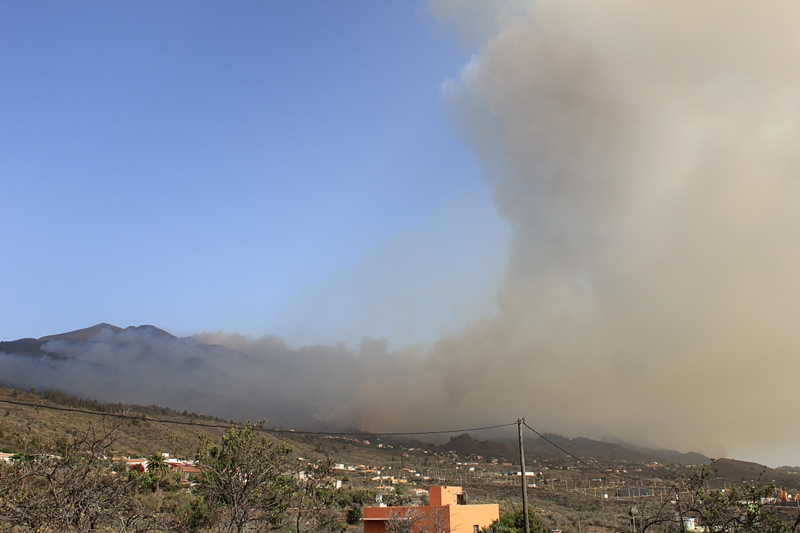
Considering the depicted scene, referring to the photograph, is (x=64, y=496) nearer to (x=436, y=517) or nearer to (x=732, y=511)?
(x=732, y=511)

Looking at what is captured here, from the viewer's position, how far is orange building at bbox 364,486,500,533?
39969mm

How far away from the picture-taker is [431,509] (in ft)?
141

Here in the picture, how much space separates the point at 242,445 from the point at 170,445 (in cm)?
7079

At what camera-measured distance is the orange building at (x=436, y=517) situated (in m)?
40.0

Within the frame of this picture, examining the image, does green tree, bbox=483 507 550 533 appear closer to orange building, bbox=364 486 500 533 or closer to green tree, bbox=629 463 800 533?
orange building, bbox=364 486 500 533

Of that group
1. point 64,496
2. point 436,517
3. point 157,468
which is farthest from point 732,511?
point 157,468

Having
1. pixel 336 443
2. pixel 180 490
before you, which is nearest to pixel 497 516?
pixel 180 490

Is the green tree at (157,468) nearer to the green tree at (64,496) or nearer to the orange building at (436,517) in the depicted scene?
the orange building at (436,517)

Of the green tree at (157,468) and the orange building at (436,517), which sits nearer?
the orange building at (436,517)

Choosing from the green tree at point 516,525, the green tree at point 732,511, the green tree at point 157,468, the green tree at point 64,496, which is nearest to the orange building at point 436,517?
the green tree at point 516,525

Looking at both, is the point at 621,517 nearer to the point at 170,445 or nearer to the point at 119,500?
the point at 119,500

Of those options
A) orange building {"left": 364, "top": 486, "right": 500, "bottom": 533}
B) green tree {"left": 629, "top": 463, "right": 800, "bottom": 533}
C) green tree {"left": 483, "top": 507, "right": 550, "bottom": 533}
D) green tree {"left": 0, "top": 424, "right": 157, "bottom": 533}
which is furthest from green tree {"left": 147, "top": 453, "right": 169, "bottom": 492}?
green tree {"left": 629, "top": 463, "right": 800, "bottom": 533}

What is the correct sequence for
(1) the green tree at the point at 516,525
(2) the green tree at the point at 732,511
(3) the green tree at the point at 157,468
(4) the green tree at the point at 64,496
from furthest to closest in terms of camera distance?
(3) the green tree at the point at 157,468 → (1) the green tree at the point at 516,525 → (2) the green tree at the point at 732,511 → (4) the green tree at the point at 64,496

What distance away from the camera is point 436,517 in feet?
136
